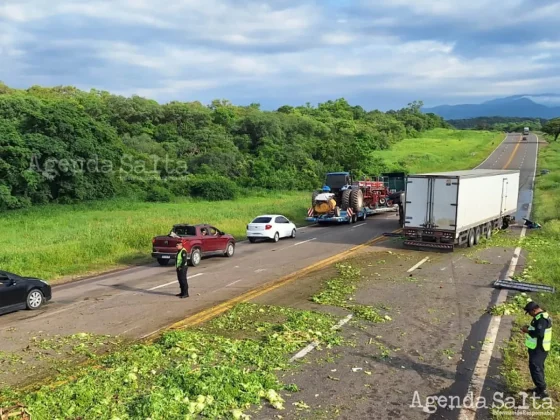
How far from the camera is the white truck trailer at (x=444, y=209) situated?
72.3 feet

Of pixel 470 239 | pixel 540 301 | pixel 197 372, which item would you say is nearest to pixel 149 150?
pixel 470 239

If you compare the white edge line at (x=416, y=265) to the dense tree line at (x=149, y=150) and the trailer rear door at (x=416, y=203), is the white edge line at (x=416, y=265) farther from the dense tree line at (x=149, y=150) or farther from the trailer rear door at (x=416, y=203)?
the dense tree line at (x=149, y=150)

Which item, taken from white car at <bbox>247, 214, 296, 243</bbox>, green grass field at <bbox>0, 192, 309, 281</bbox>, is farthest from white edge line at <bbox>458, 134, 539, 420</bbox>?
green grass field at <bbox>0, 192, 309, 281</bbox>

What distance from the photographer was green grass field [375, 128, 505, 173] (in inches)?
3302

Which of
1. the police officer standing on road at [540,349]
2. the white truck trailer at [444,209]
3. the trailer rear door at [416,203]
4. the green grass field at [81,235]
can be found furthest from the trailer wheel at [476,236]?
the police officer standing on road at [540,349]

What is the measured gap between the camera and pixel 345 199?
112ft

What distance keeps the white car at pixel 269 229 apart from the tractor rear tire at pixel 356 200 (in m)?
7.48

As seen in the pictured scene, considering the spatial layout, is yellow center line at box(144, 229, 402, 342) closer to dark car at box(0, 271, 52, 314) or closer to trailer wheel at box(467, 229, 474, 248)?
dark car at box(0, 271, 52, 314)

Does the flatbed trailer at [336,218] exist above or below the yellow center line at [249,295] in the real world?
below

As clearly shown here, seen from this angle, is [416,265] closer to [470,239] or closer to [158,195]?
[470,239]

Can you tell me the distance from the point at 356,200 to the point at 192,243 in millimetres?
16270

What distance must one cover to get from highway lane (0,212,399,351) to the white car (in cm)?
113

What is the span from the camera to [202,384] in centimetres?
780

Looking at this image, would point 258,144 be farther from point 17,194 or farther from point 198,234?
point 198,234
